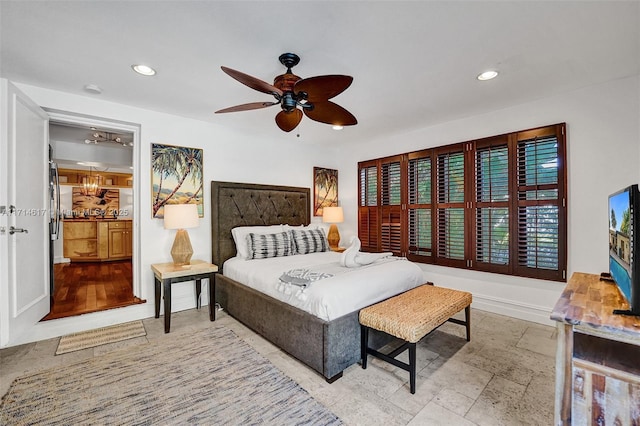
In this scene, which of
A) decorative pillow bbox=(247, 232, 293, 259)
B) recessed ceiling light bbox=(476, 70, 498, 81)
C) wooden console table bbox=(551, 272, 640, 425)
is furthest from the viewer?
decorative pillow bbox=(247, 232, 293, 259)

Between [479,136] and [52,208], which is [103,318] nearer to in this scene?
[52,208]

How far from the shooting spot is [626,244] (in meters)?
1.43

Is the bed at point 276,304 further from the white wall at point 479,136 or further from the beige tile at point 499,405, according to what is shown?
the beige tile at point 499,405

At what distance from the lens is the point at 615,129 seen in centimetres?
274

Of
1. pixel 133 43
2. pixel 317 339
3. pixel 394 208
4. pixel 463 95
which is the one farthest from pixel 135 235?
pixel 463 95

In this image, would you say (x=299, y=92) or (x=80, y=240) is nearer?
(x=299, y=92)

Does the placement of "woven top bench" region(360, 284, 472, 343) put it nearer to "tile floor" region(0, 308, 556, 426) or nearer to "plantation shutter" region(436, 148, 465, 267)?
"tile floor" region(0, 308, 556, 426)

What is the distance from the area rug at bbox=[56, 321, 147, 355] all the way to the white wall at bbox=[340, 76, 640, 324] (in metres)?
4.16

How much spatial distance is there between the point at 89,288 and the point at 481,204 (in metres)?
5.67

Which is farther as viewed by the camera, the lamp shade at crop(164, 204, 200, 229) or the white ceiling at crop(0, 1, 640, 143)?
the lamp shade at crop(164, 204, 200, 229)

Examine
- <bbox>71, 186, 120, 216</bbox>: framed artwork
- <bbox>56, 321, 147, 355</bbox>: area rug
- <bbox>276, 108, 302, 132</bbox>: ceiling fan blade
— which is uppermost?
<bbox>276, 108, 302, 132</bbox>: ceiling fan blade

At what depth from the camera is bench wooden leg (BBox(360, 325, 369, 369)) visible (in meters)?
2.29

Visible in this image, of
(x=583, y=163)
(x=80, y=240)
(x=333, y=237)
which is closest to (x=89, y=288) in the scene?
(x=80, y=240)

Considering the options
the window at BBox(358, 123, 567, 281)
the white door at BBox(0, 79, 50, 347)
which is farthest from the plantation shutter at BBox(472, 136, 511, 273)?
the white door at BBox(0, 79, 50, 347)
